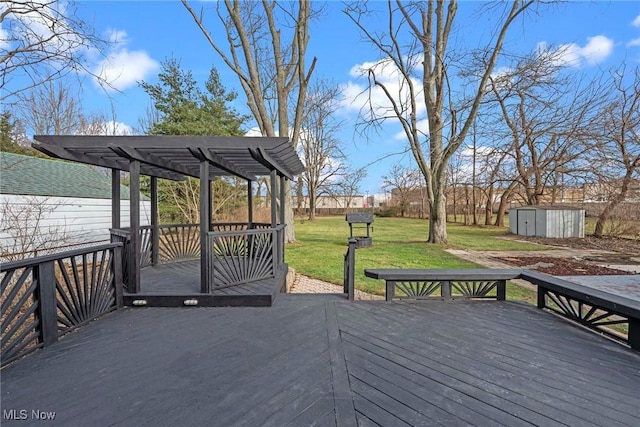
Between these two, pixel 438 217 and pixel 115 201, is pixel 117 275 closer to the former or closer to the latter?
pixel 115 201

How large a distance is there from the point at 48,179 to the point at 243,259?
28.9 feet

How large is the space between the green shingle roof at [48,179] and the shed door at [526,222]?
59.3 feet

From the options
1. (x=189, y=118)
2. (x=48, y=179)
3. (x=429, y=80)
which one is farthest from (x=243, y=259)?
(x=189, y=118)

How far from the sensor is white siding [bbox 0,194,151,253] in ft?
20.5

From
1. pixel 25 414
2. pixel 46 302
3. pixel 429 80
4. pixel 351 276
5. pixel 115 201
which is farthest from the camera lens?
pixel 429 80

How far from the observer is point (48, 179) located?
886 cm

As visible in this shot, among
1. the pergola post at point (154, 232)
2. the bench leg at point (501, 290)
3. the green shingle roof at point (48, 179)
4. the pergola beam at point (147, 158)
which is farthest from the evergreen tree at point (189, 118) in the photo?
the bench leg at point (501, 290)

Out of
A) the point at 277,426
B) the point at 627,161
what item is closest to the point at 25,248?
the point at 277,426

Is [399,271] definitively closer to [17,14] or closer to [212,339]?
[212,339]

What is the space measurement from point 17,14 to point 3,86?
0.99 metres

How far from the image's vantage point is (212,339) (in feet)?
8.82

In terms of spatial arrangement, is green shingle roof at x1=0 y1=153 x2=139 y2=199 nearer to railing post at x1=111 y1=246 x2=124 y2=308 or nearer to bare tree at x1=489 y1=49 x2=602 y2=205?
railing post at x1=111 y1=246 x2=124 y2=308

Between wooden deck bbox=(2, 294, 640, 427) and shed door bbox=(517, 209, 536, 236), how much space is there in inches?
523

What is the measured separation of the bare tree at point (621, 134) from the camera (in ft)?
35.8
